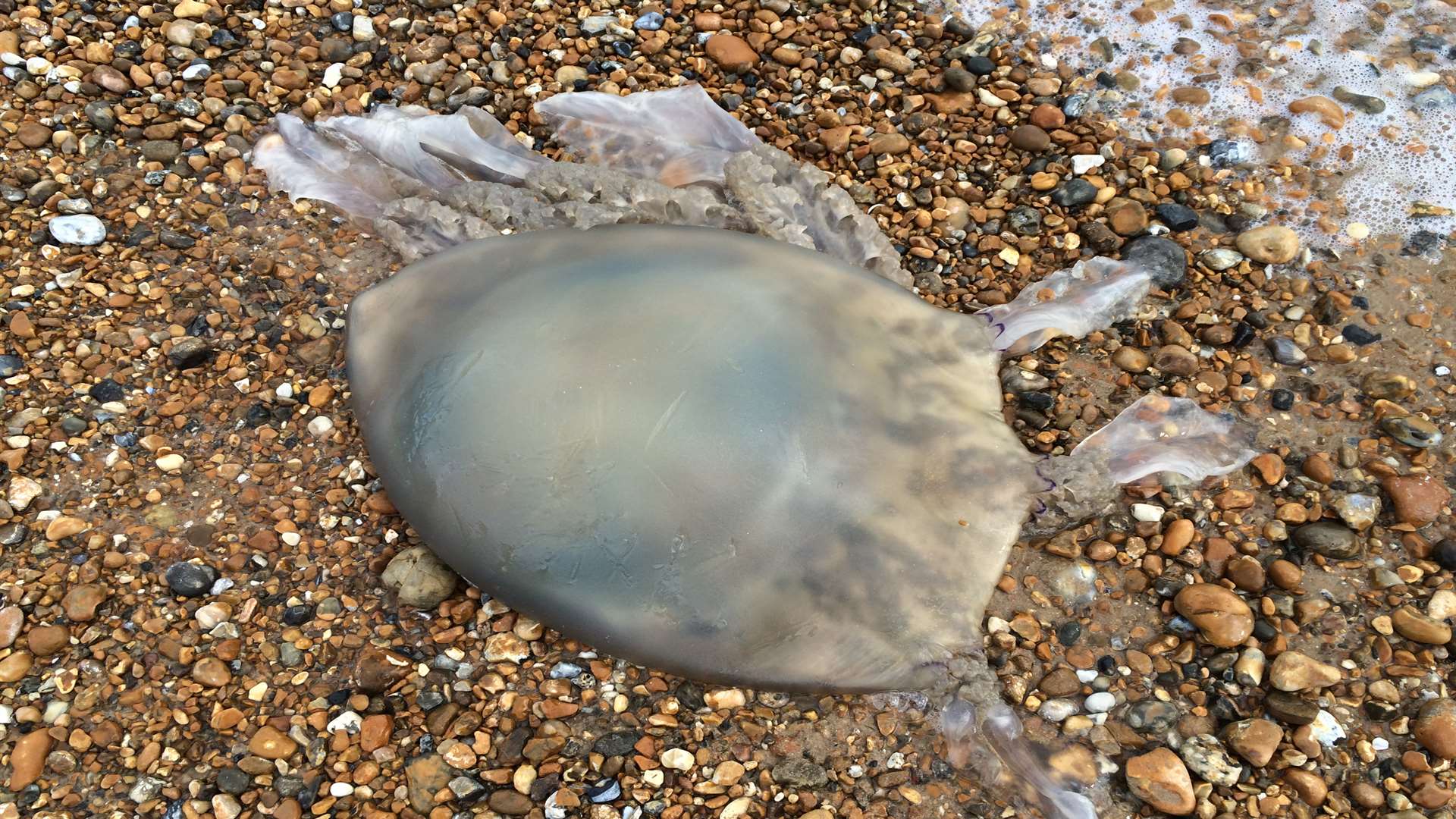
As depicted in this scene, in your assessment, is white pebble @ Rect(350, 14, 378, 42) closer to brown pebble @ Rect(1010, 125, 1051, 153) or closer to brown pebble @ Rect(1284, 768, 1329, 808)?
brown pebble @ Rect(1010, 125, 1051, 153)

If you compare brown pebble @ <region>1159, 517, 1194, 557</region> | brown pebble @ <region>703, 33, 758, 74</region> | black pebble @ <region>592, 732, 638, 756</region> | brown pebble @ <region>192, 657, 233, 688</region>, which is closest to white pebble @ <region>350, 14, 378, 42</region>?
brown pebble @ <region>703, 33, 758, 74</region>

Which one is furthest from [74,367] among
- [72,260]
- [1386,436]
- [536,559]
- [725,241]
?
[1386,436]

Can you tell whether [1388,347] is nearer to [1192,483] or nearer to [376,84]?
A: [1192,483]

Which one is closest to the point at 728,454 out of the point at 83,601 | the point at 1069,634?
the point at 1069,634

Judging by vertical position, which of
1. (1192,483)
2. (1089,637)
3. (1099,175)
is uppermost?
(1099,175)

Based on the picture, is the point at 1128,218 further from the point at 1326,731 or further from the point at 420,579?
the point at 420,579
